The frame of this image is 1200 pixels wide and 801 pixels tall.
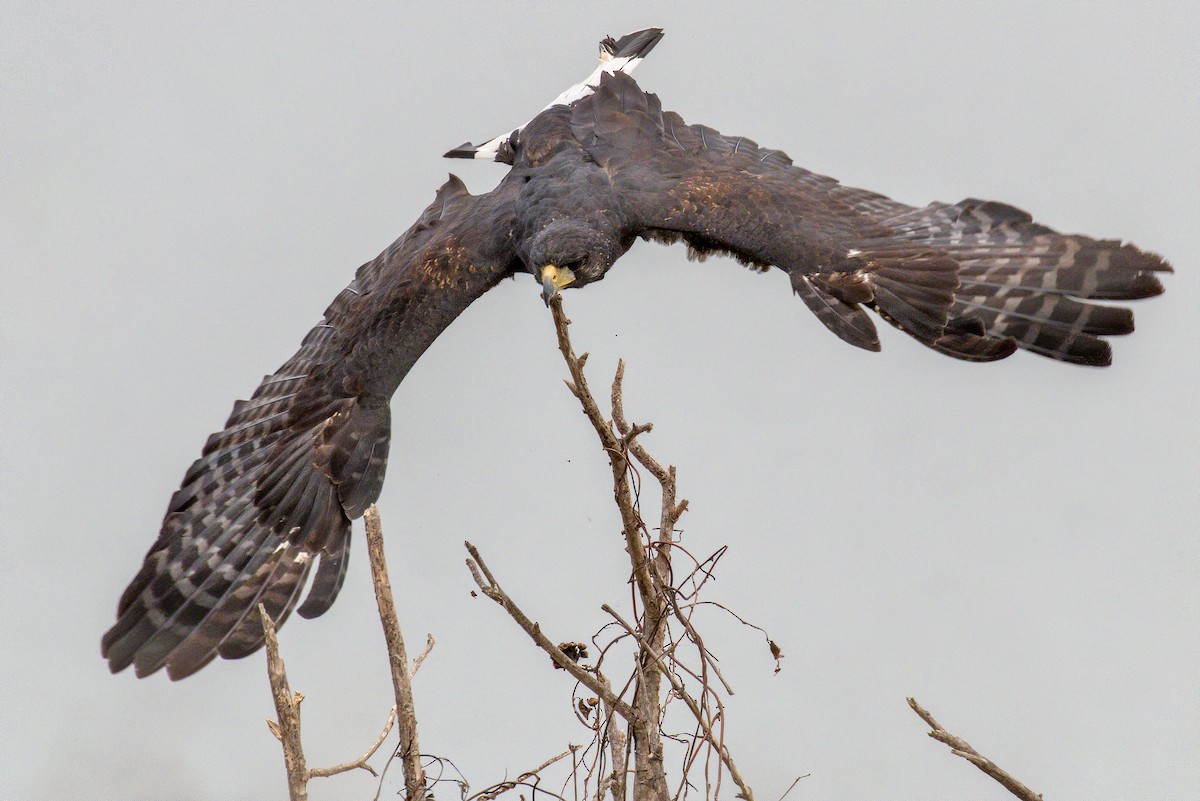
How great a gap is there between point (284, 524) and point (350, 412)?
23.2 inches

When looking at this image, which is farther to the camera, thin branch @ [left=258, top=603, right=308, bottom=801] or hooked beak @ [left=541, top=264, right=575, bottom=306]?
hooked beak @ [left=541, top=264, right=575, bottom=306]

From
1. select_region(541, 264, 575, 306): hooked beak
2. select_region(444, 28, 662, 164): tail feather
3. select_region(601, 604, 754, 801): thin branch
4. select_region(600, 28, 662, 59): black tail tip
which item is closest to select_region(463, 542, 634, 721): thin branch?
select_region(601, 604, 754, 801): thin branch

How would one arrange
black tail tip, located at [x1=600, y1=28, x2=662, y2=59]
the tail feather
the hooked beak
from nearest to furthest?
the hooked beak, the tail feather, black tail tip, located at [x1=600, y1=28, x2=662, y2=59]

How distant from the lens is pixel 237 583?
233 inches

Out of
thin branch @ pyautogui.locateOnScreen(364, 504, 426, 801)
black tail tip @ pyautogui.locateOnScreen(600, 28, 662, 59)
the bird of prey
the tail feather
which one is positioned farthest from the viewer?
black tail tip @ pyautogui.locateOnScreen(600, 28, 662, 59)

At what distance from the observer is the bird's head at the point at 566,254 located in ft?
18.4

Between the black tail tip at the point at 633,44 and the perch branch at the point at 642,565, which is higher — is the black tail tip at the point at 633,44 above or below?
above

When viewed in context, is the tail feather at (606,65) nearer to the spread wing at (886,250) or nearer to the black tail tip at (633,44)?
the black tail tip at (633,44)

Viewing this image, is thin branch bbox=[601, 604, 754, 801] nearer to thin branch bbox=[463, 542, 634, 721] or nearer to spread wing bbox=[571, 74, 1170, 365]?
thin branch bbox=[463, 542, 634, 721]

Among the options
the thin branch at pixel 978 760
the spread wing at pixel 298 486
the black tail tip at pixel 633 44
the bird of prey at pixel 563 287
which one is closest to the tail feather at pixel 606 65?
the black tail tip at pixel 633 44

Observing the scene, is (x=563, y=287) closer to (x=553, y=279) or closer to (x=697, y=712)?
(x=553, y=279)

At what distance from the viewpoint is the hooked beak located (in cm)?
556

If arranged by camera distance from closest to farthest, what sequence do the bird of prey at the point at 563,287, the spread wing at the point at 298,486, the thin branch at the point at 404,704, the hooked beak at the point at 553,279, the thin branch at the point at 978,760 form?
the thin branch at the point at 978,760 < the thin branch at the point at 404,704 < the bird of prey at the point at 563,287 < the hooked beak at the point at 553,279 < the spread wing at the point at 298,486

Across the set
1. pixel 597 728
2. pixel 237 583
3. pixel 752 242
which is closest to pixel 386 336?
pixel 237 583
